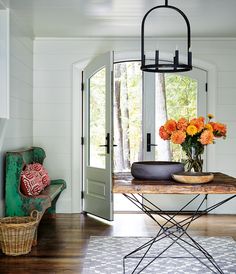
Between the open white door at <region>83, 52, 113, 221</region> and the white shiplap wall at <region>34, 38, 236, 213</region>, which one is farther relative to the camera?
the white shiplap wall at <region>34, 38, 236, 213</region>

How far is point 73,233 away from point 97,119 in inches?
67.2

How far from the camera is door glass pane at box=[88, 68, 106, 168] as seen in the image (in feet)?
19.7

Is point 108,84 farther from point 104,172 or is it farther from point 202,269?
point 202,269

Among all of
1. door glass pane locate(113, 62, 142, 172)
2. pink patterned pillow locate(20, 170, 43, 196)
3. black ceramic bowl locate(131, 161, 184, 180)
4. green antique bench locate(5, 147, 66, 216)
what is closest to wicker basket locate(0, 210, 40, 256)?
green antique bench locate(5, 147, 66, 216)

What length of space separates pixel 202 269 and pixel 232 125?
321 centimetres

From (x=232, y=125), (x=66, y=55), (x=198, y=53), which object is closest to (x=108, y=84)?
(x=66, y=55)

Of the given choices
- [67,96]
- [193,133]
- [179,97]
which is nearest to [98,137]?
[67,96]

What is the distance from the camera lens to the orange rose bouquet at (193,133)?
3256 mm

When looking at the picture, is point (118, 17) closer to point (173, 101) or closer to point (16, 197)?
point (173, 101)

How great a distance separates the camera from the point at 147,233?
521 cm

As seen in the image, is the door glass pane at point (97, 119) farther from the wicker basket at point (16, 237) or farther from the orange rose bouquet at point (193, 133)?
the orange rose bouquet at point (193, 133)

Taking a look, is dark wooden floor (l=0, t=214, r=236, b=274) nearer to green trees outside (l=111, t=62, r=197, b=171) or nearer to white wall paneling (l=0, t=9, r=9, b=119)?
green trees outside (l=111, t=62, r=197, b=171)

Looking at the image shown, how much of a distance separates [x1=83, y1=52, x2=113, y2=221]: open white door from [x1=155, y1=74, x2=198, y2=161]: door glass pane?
0.96 metres

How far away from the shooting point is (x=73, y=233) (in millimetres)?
5180
